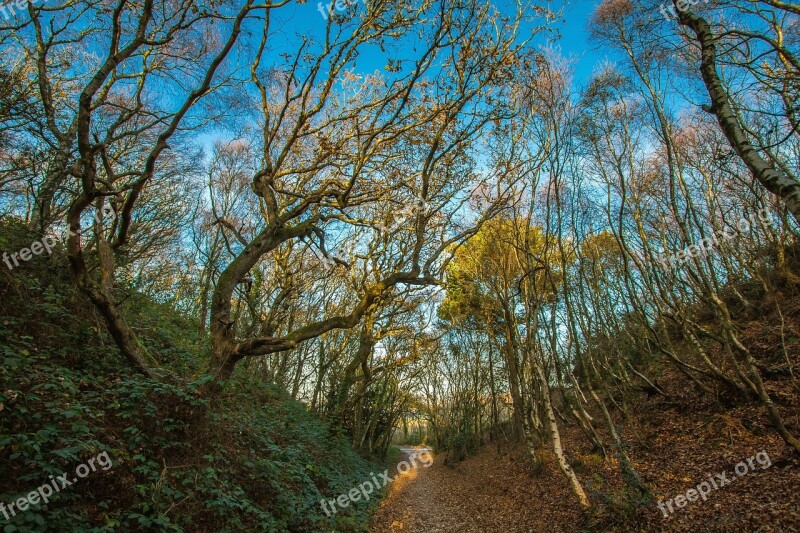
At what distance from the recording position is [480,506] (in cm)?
1041

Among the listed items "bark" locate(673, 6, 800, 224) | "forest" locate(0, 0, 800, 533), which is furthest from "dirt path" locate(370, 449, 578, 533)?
"bark" locate(673, 6, 800, 224)

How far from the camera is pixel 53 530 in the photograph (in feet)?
8.93

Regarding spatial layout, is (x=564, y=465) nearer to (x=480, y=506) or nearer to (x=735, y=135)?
(x=480, y=506)

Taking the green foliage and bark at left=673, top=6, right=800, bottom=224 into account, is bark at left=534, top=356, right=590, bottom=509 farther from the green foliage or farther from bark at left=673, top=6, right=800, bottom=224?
bark at left=673, top=6, right=800, bottom=224

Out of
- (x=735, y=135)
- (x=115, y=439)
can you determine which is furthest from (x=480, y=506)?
(x=735, y=135)

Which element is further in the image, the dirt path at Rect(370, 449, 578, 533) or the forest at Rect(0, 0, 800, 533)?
the dirt path at Rect(370, 449, 578, 533)

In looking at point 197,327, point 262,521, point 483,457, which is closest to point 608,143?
point 262,521

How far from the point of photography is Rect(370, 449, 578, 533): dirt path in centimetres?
810

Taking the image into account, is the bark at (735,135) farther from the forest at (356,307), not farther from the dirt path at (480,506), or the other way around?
the dirt path at (480,506)

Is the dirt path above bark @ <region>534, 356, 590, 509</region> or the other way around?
the other way around

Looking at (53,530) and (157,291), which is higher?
(157,291)

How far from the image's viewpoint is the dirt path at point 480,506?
26.6 feet

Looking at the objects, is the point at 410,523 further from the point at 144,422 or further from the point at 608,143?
the point at 608,143

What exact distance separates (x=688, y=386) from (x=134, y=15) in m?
15.0
